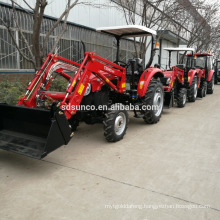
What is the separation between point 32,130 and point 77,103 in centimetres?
86

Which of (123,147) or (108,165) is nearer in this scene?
(108,165)

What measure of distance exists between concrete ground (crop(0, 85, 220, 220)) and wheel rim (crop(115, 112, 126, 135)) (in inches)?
9.2

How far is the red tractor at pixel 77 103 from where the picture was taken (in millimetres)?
3447

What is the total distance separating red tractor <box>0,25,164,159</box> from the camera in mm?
3447

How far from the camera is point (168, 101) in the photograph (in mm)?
7723

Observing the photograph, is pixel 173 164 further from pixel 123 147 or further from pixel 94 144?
pixel 94 144

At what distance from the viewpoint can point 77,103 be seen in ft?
13.1

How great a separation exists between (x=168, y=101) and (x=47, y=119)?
5.11 meters

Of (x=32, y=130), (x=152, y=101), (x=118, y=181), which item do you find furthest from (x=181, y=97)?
(x=32, y=130)

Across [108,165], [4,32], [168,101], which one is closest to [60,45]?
[4,32]

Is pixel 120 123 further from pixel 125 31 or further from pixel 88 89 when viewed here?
pixel 125 31

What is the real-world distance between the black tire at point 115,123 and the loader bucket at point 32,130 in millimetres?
1100

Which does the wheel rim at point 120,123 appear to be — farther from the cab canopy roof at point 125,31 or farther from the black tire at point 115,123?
the cab canopy roof at point 125,31

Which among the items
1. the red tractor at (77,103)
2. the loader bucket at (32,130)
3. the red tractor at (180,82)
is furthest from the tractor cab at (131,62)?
the loader bucket at (32,130)
